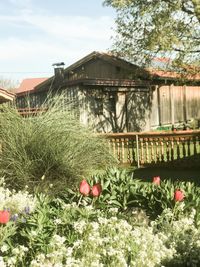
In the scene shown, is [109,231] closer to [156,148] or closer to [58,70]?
[156,148]

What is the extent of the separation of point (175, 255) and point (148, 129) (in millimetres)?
22640

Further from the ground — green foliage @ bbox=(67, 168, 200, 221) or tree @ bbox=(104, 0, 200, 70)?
tree @ bbox=(104, 0, 200, 70)

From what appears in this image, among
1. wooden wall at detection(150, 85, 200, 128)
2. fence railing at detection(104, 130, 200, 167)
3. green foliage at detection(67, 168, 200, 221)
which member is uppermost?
wooden wall at detection(150, 85, 200, 128)

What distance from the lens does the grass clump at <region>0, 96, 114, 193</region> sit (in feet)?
27.5

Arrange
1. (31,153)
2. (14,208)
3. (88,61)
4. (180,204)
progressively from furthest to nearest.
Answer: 1. (88,61)
2. (31,153)
3. (14,208)
4. (180,204)

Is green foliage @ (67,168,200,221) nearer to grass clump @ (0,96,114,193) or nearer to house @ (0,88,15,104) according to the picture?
grass clump @ (0,96,114,193)

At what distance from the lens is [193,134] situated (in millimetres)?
13492

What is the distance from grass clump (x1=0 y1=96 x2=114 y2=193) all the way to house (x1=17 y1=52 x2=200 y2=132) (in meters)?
11.3

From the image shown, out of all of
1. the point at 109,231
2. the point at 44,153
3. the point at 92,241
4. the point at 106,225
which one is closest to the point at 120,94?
the point at 44,153

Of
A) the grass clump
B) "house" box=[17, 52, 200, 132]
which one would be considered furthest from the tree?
the grass clump

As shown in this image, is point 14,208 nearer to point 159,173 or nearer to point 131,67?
point 159,173

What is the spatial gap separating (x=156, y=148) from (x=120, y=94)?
11.0 meters

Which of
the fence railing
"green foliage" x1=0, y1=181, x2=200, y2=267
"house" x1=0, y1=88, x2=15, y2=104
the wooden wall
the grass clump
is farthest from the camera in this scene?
the wooden wall

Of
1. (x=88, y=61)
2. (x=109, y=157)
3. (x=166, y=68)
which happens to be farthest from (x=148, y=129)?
(x=109, y=157)
